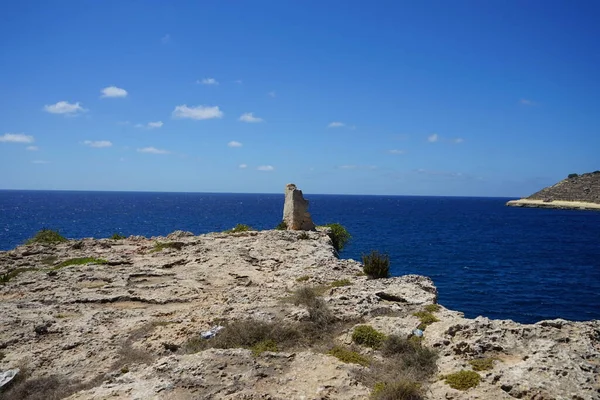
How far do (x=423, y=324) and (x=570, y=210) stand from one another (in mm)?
201261

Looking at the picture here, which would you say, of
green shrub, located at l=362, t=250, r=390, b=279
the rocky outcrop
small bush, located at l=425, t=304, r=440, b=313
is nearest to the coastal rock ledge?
small bush, located at l=425, t=304, r=440, b=313

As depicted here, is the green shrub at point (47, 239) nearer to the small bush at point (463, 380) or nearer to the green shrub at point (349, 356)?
the green shrub at point (349, 356)

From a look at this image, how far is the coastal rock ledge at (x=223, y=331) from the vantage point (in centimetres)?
977

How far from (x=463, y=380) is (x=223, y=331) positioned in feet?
22.8

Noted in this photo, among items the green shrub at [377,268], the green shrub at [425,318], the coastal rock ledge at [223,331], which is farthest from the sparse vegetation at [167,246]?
the green shrub at [425,318]

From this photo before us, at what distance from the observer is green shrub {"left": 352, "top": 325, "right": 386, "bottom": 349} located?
12367 mm

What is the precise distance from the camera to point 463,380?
9859mm

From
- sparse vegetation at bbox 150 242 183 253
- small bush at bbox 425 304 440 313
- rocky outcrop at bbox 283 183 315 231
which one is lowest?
small bush at bbox 425 304 440 313

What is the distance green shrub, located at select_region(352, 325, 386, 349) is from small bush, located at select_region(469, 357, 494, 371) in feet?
8.54

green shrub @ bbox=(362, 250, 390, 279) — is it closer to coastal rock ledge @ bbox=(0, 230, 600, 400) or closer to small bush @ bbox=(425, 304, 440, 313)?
coastal rock ledge @ bbox=(0, 230, 600, 400)

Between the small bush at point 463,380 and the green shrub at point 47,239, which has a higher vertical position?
the green shrub at point 47,239

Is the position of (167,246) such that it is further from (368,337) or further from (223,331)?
(368,337)

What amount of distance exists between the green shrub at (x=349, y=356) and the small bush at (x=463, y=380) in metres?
2.18

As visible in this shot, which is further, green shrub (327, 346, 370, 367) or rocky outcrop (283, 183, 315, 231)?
rocky outcrop (283, 183, 315, 231)
